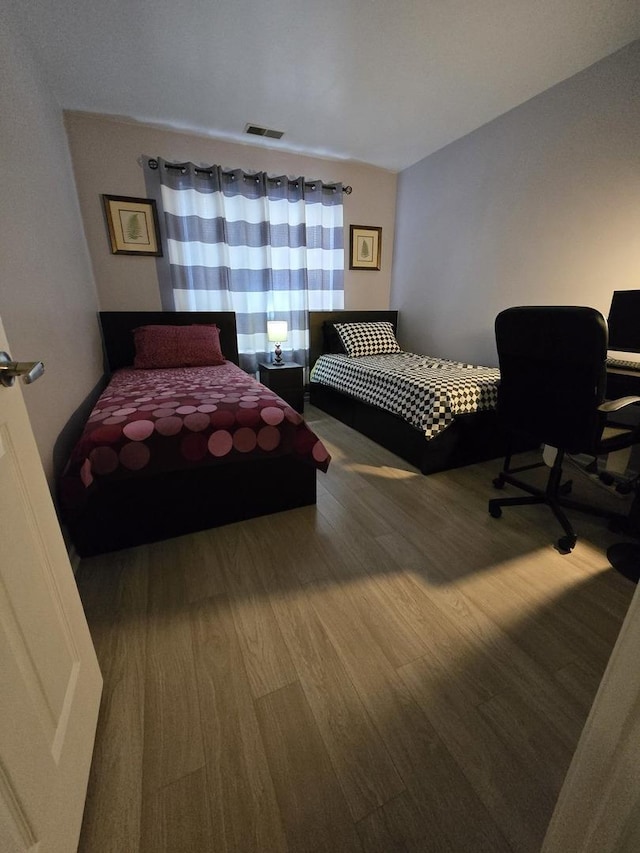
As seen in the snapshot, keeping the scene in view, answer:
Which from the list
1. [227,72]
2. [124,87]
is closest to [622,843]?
[227,72]

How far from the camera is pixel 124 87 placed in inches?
88.4

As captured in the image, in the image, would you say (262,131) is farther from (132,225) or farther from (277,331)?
(277,331)

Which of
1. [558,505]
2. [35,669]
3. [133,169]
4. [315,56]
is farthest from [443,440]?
[133,169]

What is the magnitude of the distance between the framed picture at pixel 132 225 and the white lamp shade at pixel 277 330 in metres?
1.16

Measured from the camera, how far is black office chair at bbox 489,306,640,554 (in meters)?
1.36

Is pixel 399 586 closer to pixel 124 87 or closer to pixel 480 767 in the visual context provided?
pixel 480 767

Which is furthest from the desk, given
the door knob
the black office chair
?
the door knob

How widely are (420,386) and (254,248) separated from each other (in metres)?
2.20

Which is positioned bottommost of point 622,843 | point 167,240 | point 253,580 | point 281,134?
point 253,580

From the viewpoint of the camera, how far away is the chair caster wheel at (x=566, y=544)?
158 cm

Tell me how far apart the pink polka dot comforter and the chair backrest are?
1.05 metres

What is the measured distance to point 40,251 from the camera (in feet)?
5.51

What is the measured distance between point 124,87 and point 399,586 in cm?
345

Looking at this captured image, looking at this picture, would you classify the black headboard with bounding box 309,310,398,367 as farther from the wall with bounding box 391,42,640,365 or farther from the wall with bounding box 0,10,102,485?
the wall with bounding box 0,10,102,485
